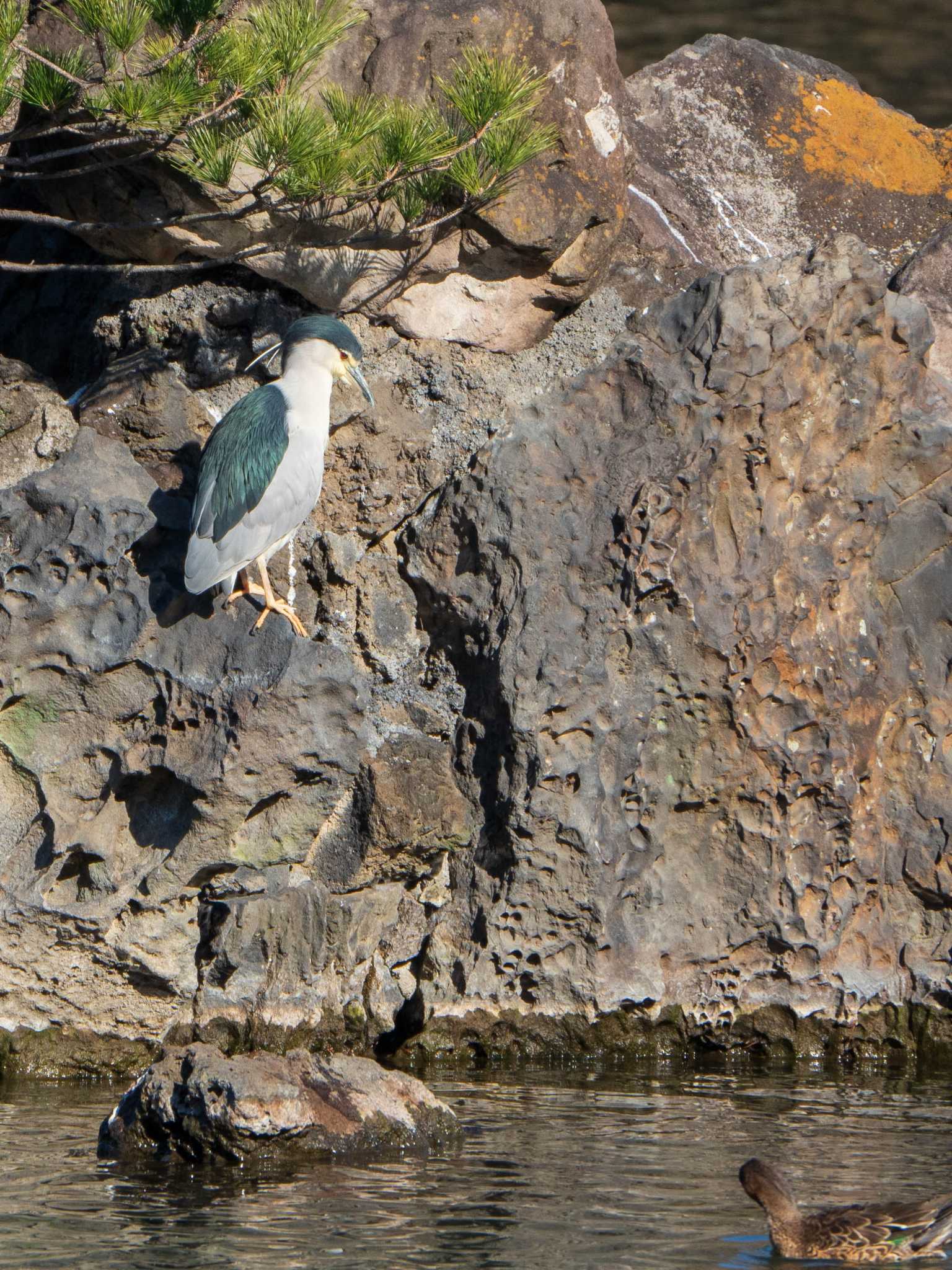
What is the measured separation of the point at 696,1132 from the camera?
160 inches

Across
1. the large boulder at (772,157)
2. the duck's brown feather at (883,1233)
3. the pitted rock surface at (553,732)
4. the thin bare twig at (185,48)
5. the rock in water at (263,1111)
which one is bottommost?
the duck's brown feather at (883,1233)

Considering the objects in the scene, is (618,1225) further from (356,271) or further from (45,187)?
(45,187)

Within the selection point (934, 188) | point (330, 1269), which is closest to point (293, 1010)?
point (330, 1269)

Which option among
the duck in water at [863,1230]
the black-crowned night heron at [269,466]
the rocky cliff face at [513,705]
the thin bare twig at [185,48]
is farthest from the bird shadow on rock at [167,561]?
the duck in water at [863,1230]

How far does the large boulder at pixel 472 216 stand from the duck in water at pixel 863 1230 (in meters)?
3.39

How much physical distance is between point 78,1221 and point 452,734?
7.65 ft

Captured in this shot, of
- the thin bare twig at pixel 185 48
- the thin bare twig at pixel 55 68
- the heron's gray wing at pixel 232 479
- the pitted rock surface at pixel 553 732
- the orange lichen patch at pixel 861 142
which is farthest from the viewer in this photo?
the orange lichen patch at pixel 861 142

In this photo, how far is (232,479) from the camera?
4.62 m

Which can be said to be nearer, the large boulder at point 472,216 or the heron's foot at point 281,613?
the heron's foot at point 281,613

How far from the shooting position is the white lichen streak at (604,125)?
5.54 meters

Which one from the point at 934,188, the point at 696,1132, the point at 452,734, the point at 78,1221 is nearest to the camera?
the point at 78,1221

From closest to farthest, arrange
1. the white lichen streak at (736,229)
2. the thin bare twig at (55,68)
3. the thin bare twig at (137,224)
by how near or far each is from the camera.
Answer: the thin bare twig at (55,68) → the thin bare twig at (137,224) → the white lichen streak at (736,229)

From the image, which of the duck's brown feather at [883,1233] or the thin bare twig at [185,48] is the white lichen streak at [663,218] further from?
the duck's brown feather at [883,1233]

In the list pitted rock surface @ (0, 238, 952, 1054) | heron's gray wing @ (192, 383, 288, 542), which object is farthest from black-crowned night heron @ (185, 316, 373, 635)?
pitted rock surface @ (0, 238, 952, 1054)
